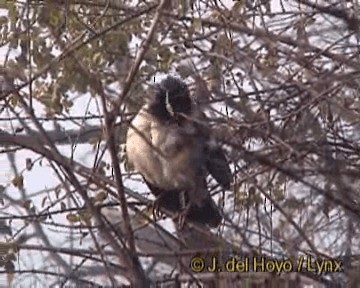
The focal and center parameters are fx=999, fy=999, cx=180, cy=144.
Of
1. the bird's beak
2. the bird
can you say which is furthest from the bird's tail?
the bird's beak

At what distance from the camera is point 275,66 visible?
2234mm

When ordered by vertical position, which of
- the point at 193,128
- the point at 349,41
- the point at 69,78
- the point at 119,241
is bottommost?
the point at 119,241

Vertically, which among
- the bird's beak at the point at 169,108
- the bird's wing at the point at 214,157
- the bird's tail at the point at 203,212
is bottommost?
the bird's wing at the point at 214,157

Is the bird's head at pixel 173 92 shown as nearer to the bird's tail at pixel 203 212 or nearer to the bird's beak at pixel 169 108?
the bird's beak at pixel 169 108

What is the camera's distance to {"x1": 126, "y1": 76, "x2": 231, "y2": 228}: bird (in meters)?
2.15

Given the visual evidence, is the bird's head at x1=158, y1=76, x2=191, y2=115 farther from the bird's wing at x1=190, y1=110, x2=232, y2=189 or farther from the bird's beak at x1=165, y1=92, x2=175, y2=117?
the bird's wing at x1=190, y1=110, x2=232, y2=189

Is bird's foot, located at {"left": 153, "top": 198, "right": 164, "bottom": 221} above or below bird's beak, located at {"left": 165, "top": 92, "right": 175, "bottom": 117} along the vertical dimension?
below

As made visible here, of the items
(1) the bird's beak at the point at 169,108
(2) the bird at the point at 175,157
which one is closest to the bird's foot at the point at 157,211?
(2) the bird at the point at 175,157

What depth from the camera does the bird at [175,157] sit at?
7.07 ft

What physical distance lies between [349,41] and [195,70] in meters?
0.45

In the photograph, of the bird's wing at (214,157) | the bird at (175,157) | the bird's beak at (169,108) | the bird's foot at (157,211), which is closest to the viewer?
the bird's wing at (214,157)

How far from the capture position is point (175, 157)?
2316 millimetres

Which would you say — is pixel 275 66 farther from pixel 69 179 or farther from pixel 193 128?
pixel 69 179

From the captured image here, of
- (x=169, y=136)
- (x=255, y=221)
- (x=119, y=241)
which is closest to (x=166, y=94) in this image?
(x=169, y=136)
